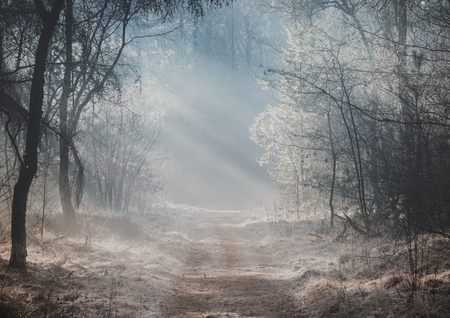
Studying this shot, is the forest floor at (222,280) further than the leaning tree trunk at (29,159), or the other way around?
the leaning tree trunk at (29,159)

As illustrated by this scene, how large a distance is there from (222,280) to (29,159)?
4.52m

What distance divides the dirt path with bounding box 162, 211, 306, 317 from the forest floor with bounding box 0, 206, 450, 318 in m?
0.02

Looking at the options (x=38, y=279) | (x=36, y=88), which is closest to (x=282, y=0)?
(x=36, y=88)

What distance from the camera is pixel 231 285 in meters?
6.26

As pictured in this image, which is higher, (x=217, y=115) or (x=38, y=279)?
(x=217, y=115)

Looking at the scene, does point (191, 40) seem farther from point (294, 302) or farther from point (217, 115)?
point (294, 302)

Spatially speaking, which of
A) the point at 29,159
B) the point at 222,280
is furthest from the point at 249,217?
the point at 29,159

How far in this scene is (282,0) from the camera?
14.6 metres

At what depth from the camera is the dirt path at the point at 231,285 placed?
15.8 feet

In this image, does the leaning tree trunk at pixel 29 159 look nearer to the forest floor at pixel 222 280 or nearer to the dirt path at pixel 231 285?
the forest floor at pixel 222 280

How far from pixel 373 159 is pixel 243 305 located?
241 inches

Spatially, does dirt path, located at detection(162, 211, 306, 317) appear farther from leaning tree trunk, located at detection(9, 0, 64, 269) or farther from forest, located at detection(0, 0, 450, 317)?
leaning tree trunk, located at detection(9, 0, 64, 269)

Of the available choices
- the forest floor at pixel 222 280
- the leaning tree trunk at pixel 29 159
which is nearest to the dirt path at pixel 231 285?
the forest floor at pixel 222 280

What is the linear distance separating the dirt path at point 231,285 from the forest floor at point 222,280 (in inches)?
0.8
